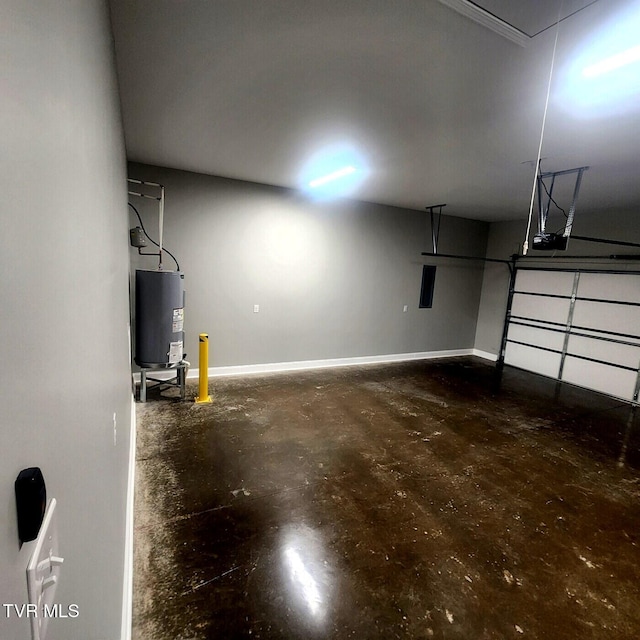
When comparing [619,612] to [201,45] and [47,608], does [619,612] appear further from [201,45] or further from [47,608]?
[201,45]

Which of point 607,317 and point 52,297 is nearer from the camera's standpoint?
point 52,297

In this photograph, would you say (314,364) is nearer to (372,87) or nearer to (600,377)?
(372,87)

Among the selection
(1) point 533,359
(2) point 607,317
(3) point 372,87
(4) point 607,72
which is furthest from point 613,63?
(1) point 533,359

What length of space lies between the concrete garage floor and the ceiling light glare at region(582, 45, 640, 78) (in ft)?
9.59

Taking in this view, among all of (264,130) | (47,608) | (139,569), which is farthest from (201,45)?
(139,569)

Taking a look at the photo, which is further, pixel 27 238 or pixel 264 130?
pixel 264 130

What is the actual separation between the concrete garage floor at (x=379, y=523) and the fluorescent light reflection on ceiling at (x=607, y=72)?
291 cm

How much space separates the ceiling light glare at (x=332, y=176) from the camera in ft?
13.3

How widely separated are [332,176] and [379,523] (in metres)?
3.85

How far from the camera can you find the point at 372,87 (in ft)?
7.48

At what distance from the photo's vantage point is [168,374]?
15.4 feet

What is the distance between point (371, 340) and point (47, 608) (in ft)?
19.8

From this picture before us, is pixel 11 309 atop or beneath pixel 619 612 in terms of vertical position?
atop

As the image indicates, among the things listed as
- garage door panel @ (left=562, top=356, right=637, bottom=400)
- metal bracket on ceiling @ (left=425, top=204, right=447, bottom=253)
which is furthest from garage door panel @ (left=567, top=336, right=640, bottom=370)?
metal bracket on ceiling @ (left=425, top=204, right=447, bottom=253)
